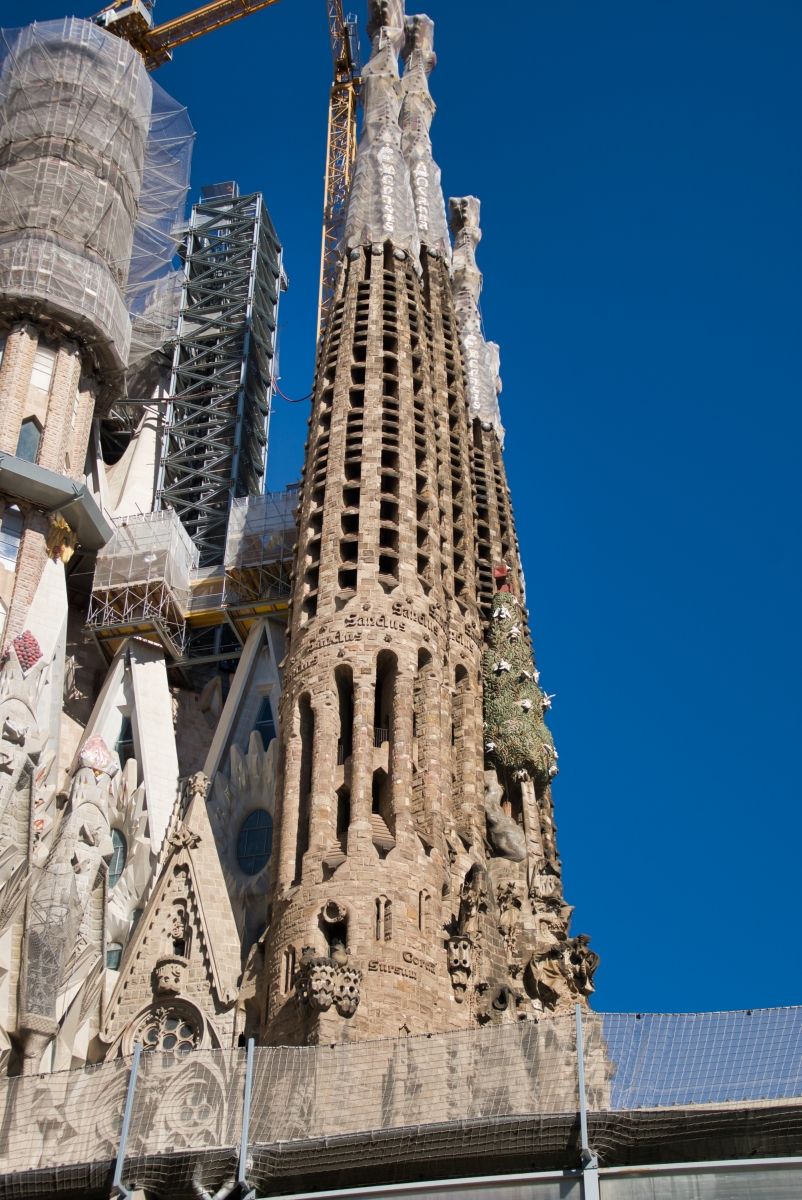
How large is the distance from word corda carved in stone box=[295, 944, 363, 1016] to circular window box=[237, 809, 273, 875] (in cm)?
883

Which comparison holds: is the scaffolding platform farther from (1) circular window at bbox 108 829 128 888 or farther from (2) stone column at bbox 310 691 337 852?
(2) stone column at bbox 310 691 337 852

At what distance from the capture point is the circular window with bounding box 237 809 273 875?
3369 centimetres

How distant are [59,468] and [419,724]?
1380 centimetres

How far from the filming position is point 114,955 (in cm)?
3291

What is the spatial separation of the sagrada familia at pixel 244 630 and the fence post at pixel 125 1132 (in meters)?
8.71

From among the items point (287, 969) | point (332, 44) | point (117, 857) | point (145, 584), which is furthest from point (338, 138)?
point (287, 969)

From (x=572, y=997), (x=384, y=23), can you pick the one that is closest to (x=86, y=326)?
(x=384, y=23)

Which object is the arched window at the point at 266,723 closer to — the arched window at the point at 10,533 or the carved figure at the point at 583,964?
the arched window at the point at 10,533

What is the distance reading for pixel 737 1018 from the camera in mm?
14391

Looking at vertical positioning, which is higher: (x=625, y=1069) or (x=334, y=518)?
(x=334, y=518)

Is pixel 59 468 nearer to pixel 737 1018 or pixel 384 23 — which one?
pixel 384 23

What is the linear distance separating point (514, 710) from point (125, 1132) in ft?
64.7

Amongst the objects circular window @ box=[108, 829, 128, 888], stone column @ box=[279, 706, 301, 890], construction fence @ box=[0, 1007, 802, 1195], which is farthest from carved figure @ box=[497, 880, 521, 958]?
construction fence @ box=[0, 1007, 802, 1195]

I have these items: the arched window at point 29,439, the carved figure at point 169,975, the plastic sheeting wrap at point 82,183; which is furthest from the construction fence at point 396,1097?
the plastic sheeting wrap at point 82,183
